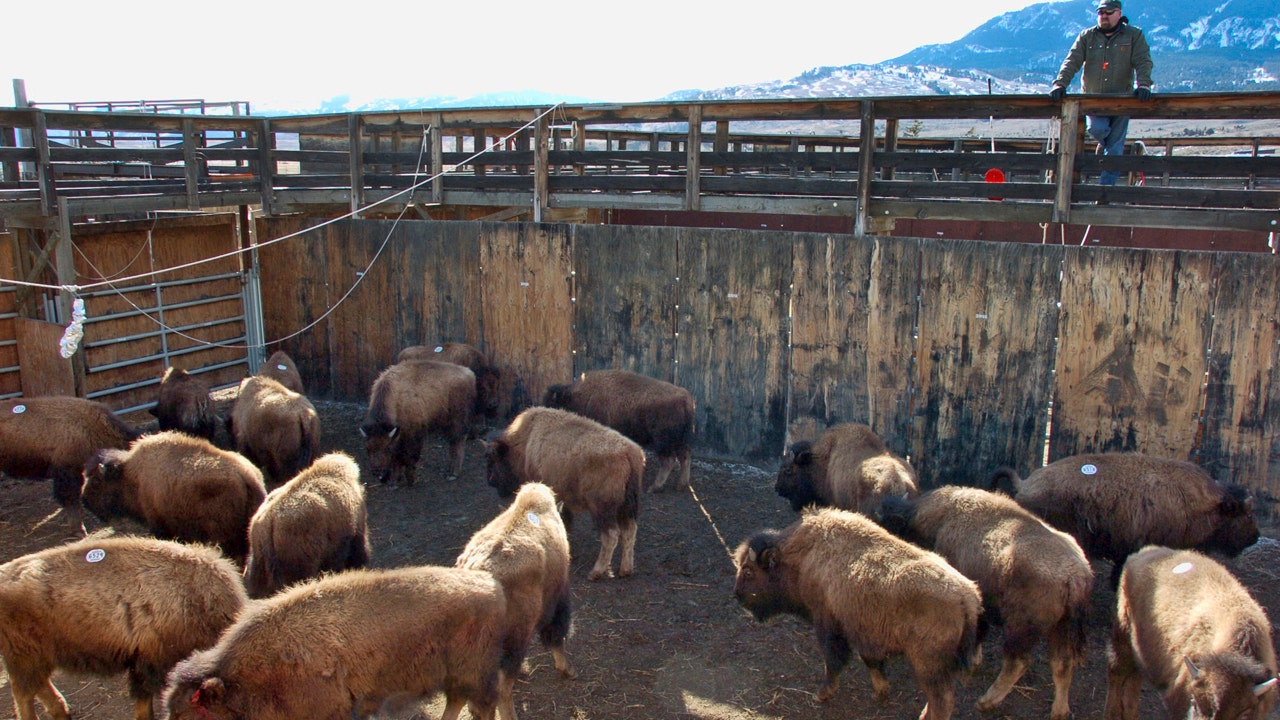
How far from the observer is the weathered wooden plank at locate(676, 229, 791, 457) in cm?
978

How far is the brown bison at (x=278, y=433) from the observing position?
8781 millimetres

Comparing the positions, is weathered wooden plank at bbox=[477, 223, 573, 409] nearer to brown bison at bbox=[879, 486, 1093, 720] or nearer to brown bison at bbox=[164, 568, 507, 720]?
brown bison at bbox=[879, 486, 1093, 720]

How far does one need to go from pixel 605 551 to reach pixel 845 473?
7.14 ft

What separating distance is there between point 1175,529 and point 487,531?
511cm

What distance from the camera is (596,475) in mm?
7496

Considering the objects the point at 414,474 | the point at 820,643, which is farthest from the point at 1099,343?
the point at 414,474

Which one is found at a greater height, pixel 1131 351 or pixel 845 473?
pixel 1131 351

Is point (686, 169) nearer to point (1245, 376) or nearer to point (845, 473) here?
point (845, 473)

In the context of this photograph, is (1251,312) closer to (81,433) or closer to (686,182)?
(686,182)

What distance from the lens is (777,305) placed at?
9.76 meters

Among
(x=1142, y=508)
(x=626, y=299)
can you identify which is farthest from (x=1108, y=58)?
(x=626, y=299)

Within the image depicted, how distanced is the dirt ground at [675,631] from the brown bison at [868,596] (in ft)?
1.04

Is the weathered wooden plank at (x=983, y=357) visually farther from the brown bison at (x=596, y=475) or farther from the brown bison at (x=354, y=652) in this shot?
the brown bison at (x=354, y=652)

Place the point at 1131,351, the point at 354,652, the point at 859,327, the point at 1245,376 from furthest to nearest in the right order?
the point at 859,327
the point at 1131,351
the point at 1245,376
the point at 354,652
